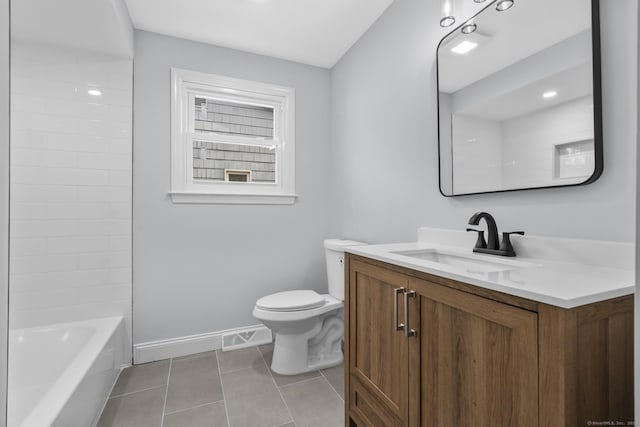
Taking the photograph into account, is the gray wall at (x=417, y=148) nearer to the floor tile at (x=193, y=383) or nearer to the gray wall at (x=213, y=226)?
the gray wall at (x=213, y=226)

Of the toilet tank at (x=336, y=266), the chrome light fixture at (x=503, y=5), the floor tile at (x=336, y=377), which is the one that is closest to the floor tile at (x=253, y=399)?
the floor tile at (x=336, y=377)

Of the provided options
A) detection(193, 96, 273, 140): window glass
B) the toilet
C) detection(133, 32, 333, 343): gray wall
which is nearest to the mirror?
the toilet

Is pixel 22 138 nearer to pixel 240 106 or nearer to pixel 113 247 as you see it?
pixel 113 247

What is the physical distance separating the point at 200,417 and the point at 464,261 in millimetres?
1505

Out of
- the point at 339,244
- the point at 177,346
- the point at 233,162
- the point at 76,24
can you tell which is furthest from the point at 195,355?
the point at 76,24

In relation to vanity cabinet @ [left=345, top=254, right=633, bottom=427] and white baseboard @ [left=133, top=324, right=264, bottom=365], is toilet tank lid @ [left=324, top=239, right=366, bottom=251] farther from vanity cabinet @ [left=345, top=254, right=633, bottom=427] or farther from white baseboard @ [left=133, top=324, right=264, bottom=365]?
white baseboard @ [left=133, top=324, right=264, bottom=365]

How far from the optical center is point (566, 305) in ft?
1.90

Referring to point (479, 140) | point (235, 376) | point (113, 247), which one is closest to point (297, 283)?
point (235, 376)

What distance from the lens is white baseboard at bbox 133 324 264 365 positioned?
212 cm

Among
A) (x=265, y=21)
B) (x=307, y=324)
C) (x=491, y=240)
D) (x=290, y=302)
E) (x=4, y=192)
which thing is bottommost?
(x=307, y=324)

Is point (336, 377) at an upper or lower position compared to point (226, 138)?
lower

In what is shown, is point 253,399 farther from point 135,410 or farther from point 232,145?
point 232,145

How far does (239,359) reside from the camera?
7.13 feet

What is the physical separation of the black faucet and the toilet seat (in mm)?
1102
